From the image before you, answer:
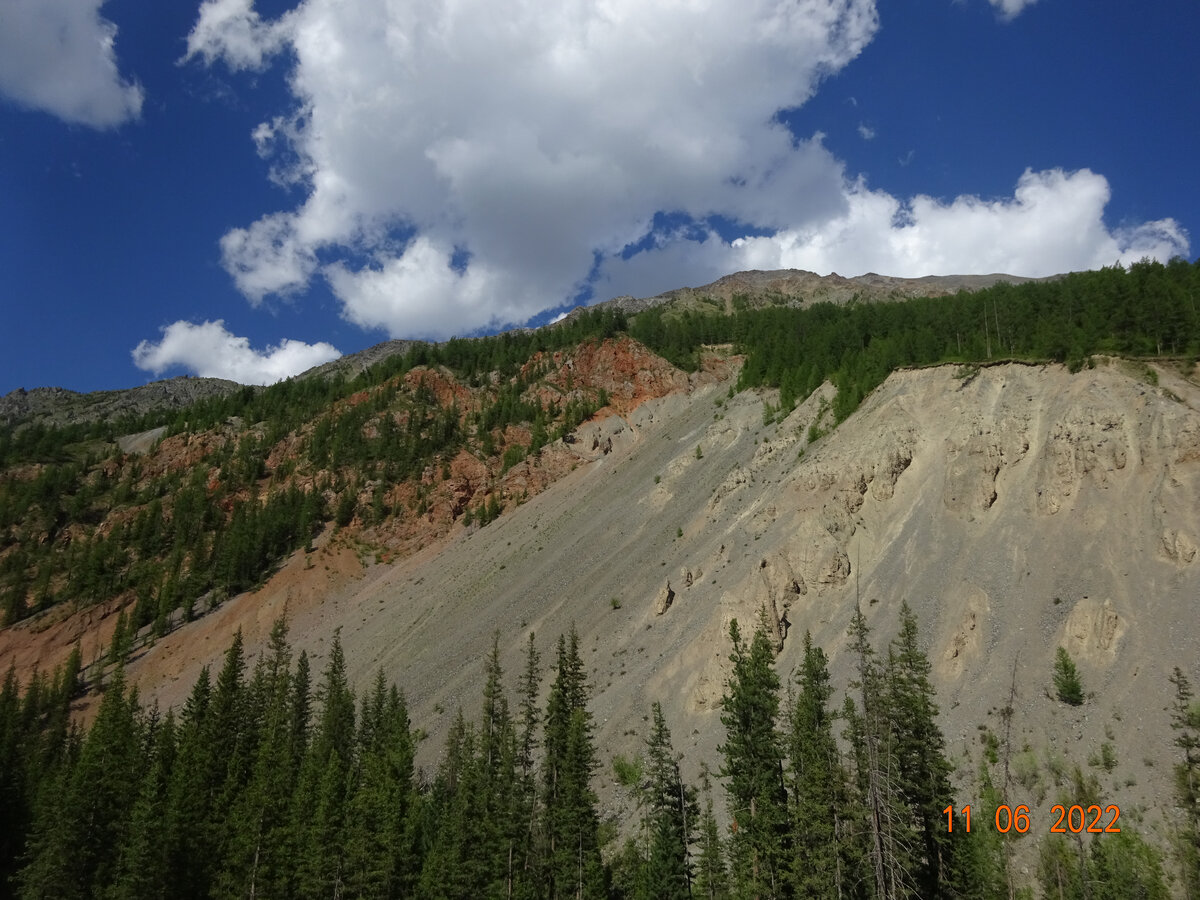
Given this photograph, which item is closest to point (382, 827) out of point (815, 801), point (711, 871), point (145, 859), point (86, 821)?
point (145, 859)

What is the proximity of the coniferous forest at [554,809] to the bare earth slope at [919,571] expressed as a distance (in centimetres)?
217

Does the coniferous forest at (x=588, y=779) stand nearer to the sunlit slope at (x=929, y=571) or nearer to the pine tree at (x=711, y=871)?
the pine tree at (x=711, y=871)

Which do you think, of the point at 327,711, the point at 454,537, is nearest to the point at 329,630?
the point at 454,537

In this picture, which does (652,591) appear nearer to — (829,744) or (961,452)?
(961,452)

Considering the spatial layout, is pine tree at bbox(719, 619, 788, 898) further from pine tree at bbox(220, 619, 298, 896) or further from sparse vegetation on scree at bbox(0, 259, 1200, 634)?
sparse vegetation on scree at bbox(0, 259, 1200, 634)

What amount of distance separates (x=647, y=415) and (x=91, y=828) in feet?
266

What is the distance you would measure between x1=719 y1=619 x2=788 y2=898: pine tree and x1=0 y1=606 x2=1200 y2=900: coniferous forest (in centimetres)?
10

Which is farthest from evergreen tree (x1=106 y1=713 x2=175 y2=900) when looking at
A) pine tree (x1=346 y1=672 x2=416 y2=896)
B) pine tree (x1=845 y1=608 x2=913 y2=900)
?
pine tree (x1=845 y1=608 x2=913 y2=900)

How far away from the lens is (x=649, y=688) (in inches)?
1943

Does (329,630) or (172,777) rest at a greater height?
(329,630)

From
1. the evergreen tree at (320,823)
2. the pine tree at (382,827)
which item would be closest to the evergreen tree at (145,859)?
the evergreen tree at (320,823)

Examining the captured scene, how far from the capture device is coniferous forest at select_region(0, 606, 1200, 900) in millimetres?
28828

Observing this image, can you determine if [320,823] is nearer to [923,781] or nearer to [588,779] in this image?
[588,779]

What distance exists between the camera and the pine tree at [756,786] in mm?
30141
